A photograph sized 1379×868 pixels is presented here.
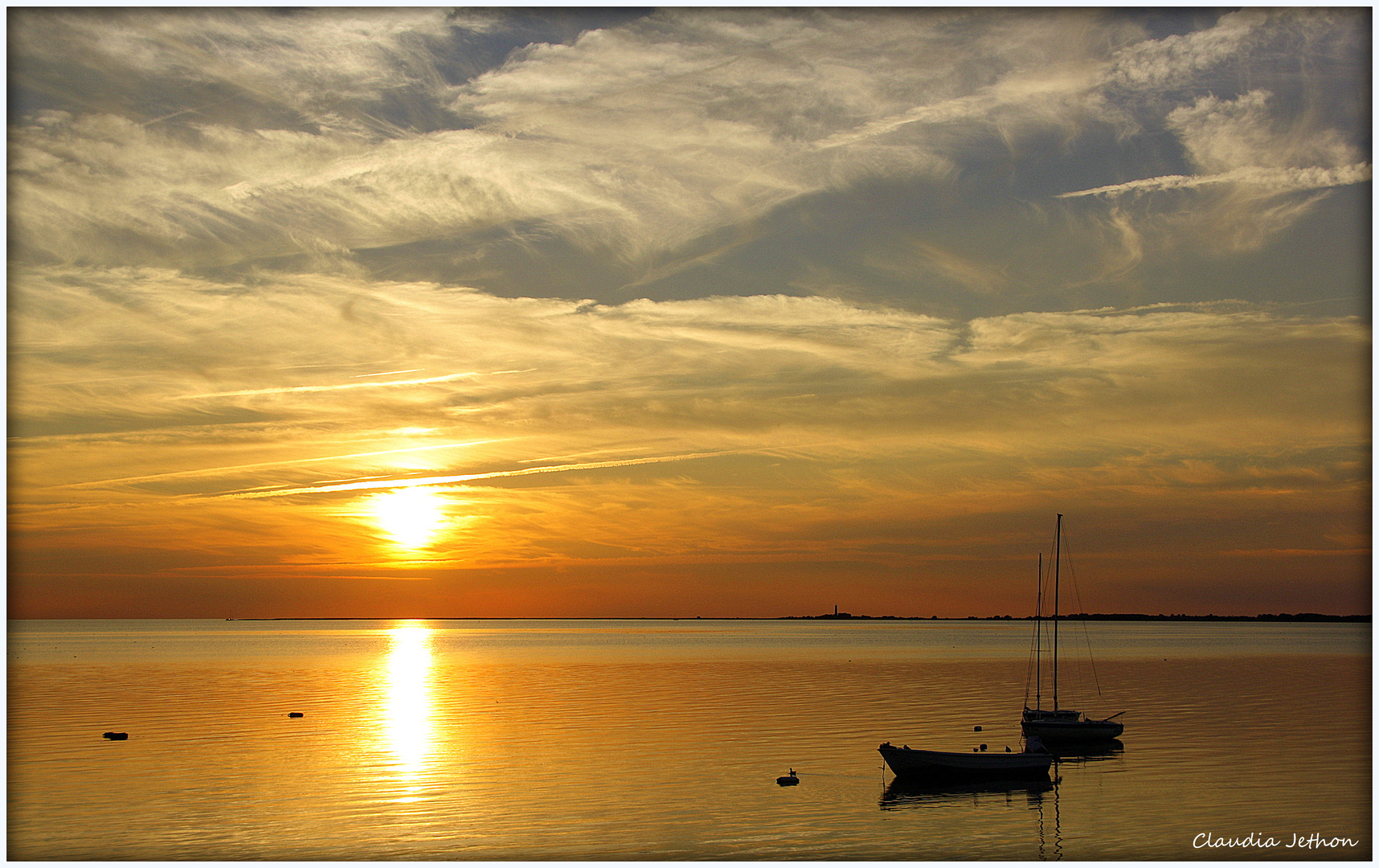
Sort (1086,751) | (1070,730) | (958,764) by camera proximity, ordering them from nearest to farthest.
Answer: (958,764) < (1086,751) < (1070,730)

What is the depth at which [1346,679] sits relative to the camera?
345ft

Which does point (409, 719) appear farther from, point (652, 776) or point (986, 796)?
point (986, 796)

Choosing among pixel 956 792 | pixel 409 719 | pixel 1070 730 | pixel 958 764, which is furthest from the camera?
pixel 409 719

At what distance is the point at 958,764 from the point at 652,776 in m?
14.2

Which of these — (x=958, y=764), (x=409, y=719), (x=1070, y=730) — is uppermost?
(x=409, y=719)

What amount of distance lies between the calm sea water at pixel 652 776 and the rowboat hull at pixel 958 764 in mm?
992

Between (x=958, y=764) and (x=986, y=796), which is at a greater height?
(x=958, y=764)

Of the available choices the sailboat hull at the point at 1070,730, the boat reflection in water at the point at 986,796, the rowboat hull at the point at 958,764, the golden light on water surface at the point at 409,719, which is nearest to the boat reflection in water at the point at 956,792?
the boat reflection in water at the point at 986,796

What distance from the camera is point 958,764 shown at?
46344 mm

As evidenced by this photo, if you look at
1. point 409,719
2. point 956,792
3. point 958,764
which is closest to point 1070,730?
point 958,764

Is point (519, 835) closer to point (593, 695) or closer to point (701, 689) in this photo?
point (593, 695)

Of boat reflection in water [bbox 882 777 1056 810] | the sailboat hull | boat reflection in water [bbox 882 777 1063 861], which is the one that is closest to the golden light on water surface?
boat reflection in water [bbox 882 777 1056 810]

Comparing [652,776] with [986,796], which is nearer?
[986,796]

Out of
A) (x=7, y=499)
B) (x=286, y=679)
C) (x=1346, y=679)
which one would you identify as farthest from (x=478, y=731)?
(x=1346, y=679)
